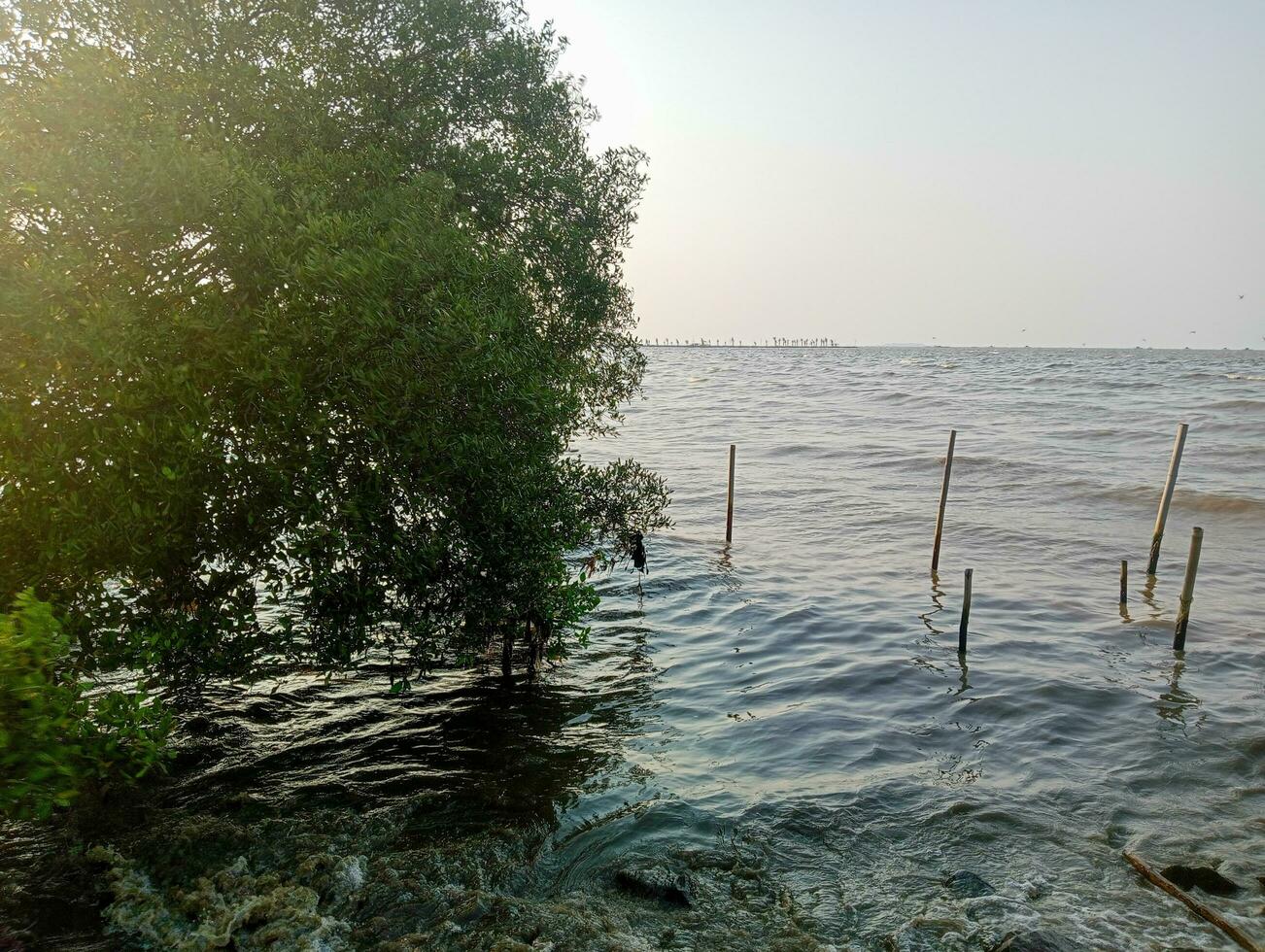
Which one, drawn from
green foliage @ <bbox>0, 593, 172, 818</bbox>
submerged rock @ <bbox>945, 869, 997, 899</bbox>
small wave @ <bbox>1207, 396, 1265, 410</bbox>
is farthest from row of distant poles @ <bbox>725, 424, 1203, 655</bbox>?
small wave @ <bbox>1207, 396, 1265, 410</bbox>

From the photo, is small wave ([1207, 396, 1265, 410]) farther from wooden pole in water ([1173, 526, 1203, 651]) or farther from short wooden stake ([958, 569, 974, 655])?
short wooden stake ([958, 569, 974, 655])

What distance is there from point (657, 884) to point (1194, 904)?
20.7 feet

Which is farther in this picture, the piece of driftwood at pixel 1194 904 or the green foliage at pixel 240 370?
the green foliage at pixel 240 370

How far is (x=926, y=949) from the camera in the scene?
30.0 ft

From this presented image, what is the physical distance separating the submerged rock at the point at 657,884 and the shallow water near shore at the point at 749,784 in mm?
127

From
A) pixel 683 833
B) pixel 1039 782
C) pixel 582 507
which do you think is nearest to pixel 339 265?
pixel 582 507

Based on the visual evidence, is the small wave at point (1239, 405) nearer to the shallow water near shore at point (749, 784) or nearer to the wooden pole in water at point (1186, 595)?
the shallow water near shore at point (749, 784)

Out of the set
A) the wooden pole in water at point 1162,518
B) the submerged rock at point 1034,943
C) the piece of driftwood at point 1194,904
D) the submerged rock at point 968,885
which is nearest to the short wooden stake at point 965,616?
the piece of driftwood at point 1194,904

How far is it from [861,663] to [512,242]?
11.9 meters

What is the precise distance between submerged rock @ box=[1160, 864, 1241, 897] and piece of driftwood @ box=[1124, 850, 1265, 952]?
0.54 ft

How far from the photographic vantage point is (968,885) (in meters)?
10.4

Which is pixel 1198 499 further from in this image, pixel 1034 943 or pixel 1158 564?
pixel 1034 943

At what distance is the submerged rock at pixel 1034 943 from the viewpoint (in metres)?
8.94

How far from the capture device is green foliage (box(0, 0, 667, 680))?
952cm
